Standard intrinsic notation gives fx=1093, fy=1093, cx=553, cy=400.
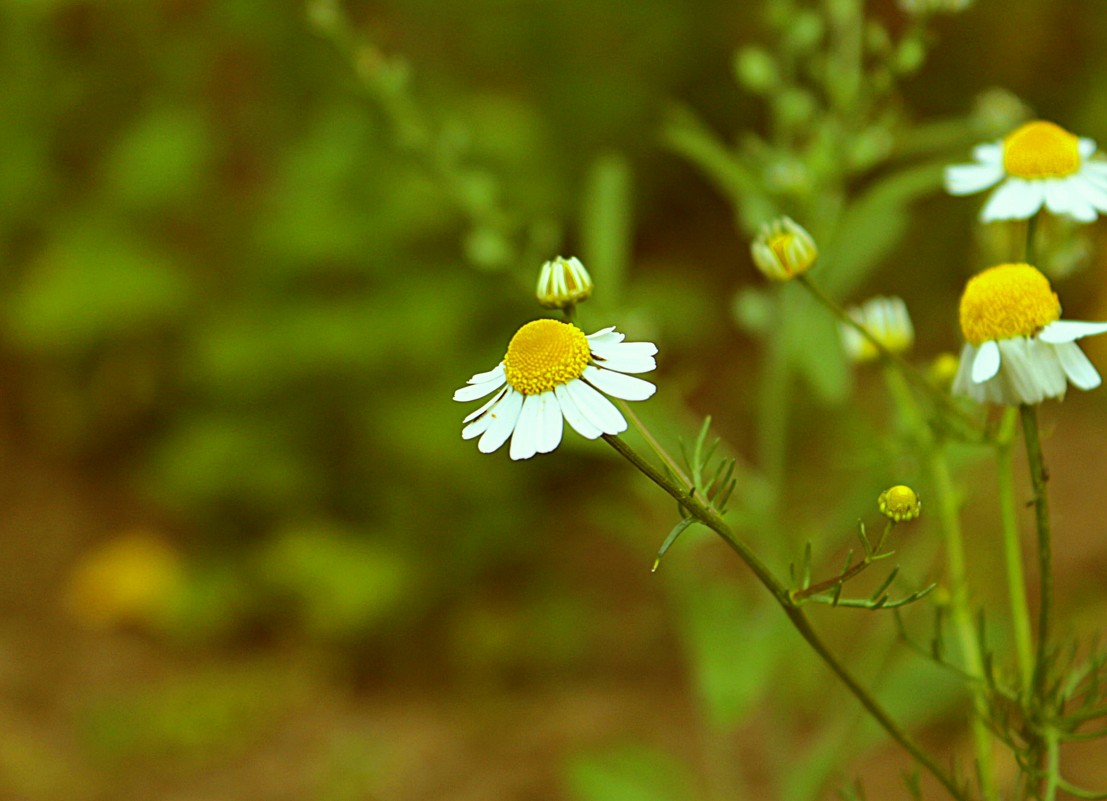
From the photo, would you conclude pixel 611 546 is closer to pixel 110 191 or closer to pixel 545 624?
pixel 545 624

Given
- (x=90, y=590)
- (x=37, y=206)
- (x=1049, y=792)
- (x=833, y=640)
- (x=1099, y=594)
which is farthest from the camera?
(x=37, y=206)

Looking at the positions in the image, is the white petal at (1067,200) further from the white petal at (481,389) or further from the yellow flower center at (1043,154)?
the white petal at (481,389)

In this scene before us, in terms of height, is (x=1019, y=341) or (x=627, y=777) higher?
(x=627, y=777)

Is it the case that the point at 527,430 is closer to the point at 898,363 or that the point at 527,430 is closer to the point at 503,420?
the point at 503,420

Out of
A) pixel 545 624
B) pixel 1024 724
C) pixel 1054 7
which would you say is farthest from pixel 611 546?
pixel 1024 724

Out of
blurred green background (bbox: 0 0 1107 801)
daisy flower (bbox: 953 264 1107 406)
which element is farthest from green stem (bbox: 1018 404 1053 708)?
blurred green background (bbox: 0 0 1107 801)

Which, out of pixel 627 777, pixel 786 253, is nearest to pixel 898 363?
pixel 786 253

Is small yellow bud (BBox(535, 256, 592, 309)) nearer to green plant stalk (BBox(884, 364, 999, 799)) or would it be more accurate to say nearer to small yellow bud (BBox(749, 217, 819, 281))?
small yellow bud (BBox(749, 217, 819, 281))
